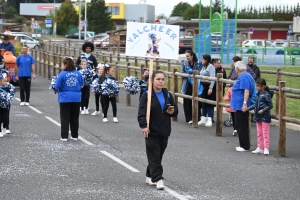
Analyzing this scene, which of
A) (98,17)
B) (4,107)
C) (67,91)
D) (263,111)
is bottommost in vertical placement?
(4,107)

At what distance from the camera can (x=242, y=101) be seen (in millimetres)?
13547

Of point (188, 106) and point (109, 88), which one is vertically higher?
point (109, 88)

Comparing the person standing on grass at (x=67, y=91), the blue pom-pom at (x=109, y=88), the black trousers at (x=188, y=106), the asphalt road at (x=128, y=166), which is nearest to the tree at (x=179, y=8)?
the black trousers at (x=188, y=106)

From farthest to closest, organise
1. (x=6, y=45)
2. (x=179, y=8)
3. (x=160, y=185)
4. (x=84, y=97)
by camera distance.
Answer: (x=179, y=8) < (x=6, y=45) < (x=84, y=97) < (x=160, y=185)

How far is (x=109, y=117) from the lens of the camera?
18672 mm

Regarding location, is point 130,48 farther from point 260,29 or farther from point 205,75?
point 260,29

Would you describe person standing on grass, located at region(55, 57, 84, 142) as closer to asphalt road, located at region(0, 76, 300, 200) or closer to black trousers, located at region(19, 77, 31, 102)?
asphalt road, located at region(0, 76, 300, 200)

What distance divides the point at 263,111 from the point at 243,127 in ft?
2.32

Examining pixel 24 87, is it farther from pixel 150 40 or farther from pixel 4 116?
pixel 150 40

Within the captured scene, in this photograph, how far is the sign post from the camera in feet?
36.9

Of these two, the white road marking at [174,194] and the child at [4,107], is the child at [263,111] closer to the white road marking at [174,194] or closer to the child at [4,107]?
the white road marking at [174,194]

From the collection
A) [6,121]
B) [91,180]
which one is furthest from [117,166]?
[6,121]

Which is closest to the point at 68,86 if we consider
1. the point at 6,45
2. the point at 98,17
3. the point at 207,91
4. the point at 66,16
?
the point at 207,91

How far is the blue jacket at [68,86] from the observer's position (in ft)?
46.7
